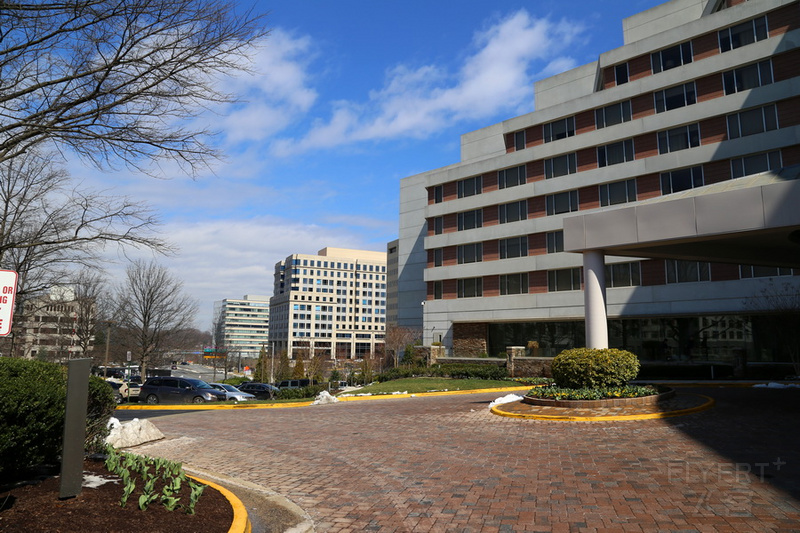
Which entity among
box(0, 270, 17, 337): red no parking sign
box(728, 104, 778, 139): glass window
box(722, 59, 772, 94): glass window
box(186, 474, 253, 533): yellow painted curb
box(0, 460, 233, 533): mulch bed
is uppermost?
box(722, 59, 772, 94): glass window

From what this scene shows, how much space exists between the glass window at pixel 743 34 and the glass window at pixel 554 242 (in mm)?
15336

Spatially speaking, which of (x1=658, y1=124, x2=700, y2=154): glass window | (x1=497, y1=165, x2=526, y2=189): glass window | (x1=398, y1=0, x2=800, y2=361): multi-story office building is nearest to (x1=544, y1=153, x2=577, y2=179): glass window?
(x1=398, y1=0, x2=800, y2=361): multi-story office building

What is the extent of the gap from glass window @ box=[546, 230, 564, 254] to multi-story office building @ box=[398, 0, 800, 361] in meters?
0.09

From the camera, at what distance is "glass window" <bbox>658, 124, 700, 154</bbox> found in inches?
1347

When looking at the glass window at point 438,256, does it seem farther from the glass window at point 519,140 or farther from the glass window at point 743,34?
the glass window at point 743,34

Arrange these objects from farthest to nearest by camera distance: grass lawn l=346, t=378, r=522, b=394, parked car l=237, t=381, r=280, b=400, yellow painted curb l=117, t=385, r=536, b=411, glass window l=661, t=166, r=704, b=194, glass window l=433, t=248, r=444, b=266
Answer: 1. glass window l=433, t=248, r=444, b=266
2. glass window l=661, t=166, r=704, b=194
3. parked car l=237, t=381, r=280, b=400
4. grass lawn l=346, t=378, r=522, b=394
5. yellow painted curb l=117, t=385, r=536, b=411

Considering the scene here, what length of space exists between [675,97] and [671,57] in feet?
9.70

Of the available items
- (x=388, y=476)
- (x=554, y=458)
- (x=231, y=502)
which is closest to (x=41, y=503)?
(x=231, y=502)

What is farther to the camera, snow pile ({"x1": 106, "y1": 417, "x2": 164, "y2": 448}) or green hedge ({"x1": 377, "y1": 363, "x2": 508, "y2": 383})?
green hedge ({"x1": 377, "y1": 363, "x2": 508, "y2": 383})

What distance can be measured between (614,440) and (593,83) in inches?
1560

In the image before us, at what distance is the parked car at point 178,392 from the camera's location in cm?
2689

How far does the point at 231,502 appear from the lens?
6.92 m

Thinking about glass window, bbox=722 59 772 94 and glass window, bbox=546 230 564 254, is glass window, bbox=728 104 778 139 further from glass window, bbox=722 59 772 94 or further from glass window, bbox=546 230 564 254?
glass window, bbox=546 230 564 254

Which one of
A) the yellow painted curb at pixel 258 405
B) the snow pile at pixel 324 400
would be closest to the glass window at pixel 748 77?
the yellow painted curb at pixel 258 405
